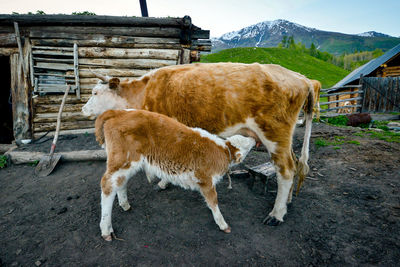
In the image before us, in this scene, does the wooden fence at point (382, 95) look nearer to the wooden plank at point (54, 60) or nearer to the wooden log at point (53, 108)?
the wooden log at point (53, 108)

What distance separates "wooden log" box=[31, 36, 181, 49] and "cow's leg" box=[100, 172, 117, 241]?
6096 mm

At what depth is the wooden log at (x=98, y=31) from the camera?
7016mm

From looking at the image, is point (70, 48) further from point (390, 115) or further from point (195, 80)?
point (390, 115)

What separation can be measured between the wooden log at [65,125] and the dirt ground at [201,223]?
2.82 metres

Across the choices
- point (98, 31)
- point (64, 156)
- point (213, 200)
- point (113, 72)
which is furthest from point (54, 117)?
point (213, 200)

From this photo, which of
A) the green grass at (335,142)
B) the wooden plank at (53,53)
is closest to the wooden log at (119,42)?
the wooden plank at (53,53)

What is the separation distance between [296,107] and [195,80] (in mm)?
1734

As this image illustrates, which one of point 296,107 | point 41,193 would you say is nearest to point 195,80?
point 296,107

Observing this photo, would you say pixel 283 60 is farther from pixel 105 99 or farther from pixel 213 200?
pixel 213 200

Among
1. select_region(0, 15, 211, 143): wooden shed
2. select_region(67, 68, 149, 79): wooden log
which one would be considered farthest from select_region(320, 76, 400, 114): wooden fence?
select_region(67, 68, 149, 79): wooden log

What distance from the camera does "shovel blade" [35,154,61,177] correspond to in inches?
194

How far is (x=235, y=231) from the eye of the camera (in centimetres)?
310

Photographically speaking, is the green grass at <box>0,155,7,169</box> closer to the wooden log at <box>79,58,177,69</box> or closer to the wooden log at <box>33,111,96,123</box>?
the wooden log at <box>33,111,96,123</box>

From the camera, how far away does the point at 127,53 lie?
754cm
